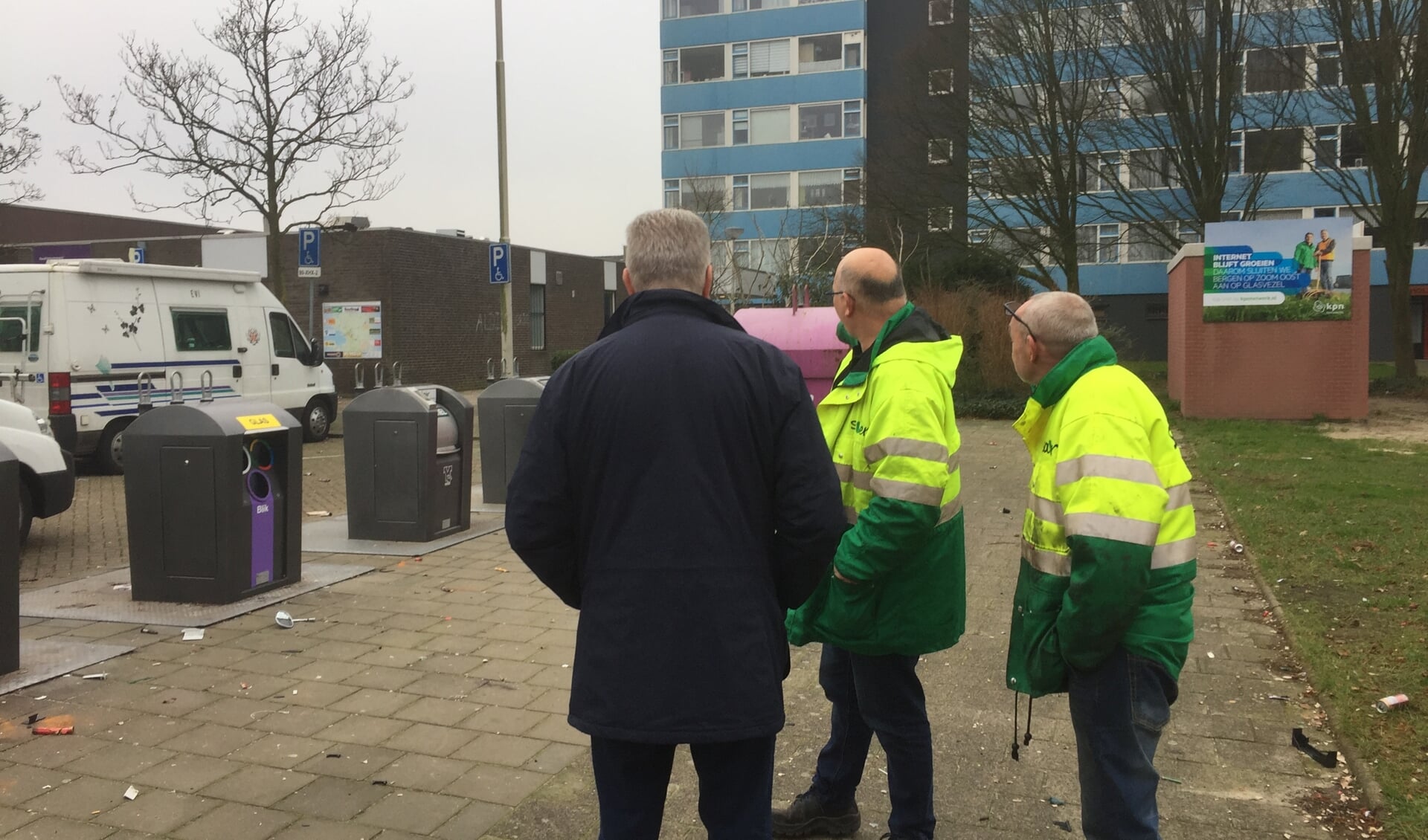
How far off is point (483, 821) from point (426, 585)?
379cm

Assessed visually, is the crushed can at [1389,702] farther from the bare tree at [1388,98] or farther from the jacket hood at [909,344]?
the bare tree at [1388,98]

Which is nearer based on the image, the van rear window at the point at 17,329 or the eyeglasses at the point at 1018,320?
the eyeglasses at the point at 1018,320

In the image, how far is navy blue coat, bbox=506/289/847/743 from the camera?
7.86ft

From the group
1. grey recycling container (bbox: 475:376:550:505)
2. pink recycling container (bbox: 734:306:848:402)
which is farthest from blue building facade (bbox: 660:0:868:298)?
pink recycling container (bbox: 734:306:848:402)

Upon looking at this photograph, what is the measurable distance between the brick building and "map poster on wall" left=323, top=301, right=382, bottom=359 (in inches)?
7.0

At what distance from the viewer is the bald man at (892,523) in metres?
3.03

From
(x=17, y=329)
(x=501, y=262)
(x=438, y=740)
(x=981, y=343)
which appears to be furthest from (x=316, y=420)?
(x=438, y=740)

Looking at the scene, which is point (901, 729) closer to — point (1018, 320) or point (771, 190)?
point (1018, 320)

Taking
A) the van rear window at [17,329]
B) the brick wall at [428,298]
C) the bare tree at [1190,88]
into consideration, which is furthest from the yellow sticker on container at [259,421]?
the bare tree at [1190,88]

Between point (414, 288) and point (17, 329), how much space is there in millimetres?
17145

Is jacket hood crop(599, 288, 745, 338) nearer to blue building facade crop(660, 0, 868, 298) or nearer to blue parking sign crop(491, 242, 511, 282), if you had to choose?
blue parking sign crop(491, 242, 511, 282)

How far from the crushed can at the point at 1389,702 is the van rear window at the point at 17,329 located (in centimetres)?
1396

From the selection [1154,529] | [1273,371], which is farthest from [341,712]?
[1273,371]

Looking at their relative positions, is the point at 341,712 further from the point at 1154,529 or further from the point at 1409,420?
the point at 1409,420
